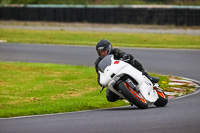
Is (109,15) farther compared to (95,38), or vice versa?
(109,15)

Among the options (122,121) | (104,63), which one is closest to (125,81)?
(104,63)

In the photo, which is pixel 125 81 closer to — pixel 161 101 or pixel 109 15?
pixel 161 101

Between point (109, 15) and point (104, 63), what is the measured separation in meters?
29.9

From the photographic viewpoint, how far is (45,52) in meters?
23.1

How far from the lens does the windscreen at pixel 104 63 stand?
8.93m

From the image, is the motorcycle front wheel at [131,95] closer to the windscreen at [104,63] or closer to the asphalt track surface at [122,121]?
the asphalt track surface at [122,121]

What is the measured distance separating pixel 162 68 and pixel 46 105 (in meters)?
7.94

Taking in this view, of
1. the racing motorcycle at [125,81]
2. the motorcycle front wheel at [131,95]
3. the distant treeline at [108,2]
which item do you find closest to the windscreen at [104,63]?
the racing motorcycle at [125,81]

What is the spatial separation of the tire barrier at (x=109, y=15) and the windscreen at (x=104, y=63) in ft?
87.2

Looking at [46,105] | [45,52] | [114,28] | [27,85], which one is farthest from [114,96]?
[114,28]

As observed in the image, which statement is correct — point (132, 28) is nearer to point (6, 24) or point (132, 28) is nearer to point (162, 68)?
point (6, 24)

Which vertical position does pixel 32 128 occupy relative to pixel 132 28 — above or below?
above

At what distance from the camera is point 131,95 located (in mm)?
8805

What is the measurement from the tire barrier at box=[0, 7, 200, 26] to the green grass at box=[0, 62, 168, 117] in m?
19.1
